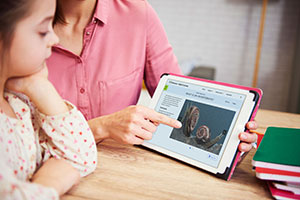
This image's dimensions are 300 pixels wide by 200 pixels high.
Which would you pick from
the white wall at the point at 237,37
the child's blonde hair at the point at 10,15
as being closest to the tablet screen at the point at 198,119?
the child's blonde hair at the point at 10,15

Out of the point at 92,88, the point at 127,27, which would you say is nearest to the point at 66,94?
the point at 92,88

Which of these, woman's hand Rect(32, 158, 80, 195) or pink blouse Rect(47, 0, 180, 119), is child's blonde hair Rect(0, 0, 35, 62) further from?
pink blouse Rect(47, 0, 180, 119)

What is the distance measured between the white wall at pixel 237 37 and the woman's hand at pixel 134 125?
10.1 ft

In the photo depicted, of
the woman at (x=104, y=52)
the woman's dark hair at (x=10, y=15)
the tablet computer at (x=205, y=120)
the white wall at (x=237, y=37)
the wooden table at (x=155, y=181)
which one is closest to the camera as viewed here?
the woman's dark hair at (x=10, y=15)

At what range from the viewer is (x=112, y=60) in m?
1.15

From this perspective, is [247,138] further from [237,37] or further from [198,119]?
[237,37]

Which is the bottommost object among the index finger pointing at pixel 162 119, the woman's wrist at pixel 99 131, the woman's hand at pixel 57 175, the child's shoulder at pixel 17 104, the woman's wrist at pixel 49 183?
the woman's wrist at pixel 99 131

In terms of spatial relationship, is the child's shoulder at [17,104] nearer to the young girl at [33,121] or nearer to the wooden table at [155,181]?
the young girl at [33,121]

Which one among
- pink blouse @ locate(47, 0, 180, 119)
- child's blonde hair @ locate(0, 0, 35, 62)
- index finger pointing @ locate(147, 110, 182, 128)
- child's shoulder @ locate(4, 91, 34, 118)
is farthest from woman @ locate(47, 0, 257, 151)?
child's blonde hair @ locate(0, 0, 35, 62)

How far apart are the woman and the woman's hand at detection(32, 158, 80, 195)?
1.22ft

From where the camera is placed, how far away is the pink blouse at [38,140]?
2.00 feet

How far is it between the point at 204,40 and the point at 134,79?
295 centimetres

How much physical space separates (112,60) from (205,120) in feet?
1.68

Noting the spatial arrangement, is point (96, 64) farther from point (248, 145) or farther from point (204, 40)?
point (204, 40)
